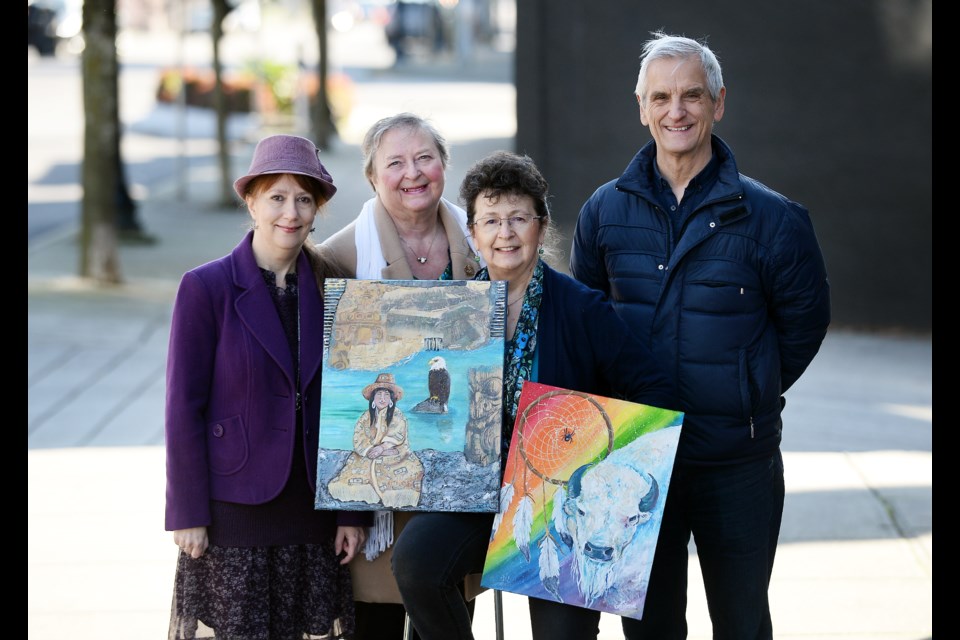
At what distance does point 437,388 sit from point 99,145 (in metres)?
9.32

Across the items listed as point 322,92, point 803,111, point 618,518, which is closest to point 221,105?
point 322,92

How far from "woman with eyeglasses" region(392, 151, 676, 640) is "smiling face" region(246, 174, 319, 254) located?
0.47m

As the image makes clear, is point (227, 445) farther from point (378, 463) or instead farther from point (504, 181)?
point (504, 181)

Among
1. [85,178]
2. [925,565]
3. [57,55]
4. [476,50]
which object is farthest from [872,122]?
[476,50]

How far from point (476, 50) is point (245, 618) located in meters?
47.9

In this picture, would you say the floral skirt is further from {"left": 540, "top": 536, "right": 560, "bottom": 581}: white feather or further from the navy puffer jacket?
the navy puffer jacket

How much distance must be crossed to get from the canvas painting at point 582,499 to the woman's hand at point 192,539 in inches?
32.1

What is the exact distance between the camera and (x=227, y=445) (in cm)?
339

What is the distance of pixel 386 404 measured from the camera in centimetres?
333

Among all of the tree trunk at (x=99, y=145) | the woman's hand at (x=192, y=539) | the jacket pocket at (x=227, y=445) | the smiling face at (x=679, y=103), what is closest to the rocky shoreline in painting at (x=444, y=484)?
the jacket pocket at (x=227, y=445)

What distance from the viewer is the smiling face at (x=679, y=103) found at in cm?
348

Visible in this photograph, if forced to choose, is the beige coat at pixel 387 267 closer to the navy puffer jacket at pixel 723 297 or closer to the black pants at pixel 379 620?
the black pants at pixel 379 620

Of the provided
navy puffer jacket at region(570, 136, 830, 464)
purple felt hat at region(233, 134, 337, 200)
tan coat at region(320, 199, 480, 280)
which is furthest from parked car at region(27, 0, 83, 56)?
navy puffer jacket at region(570, 136, 830, 464)

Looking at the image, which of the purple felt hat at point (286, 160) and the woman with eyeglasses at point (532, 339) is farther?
the purple felt hat at point (286, 160)
